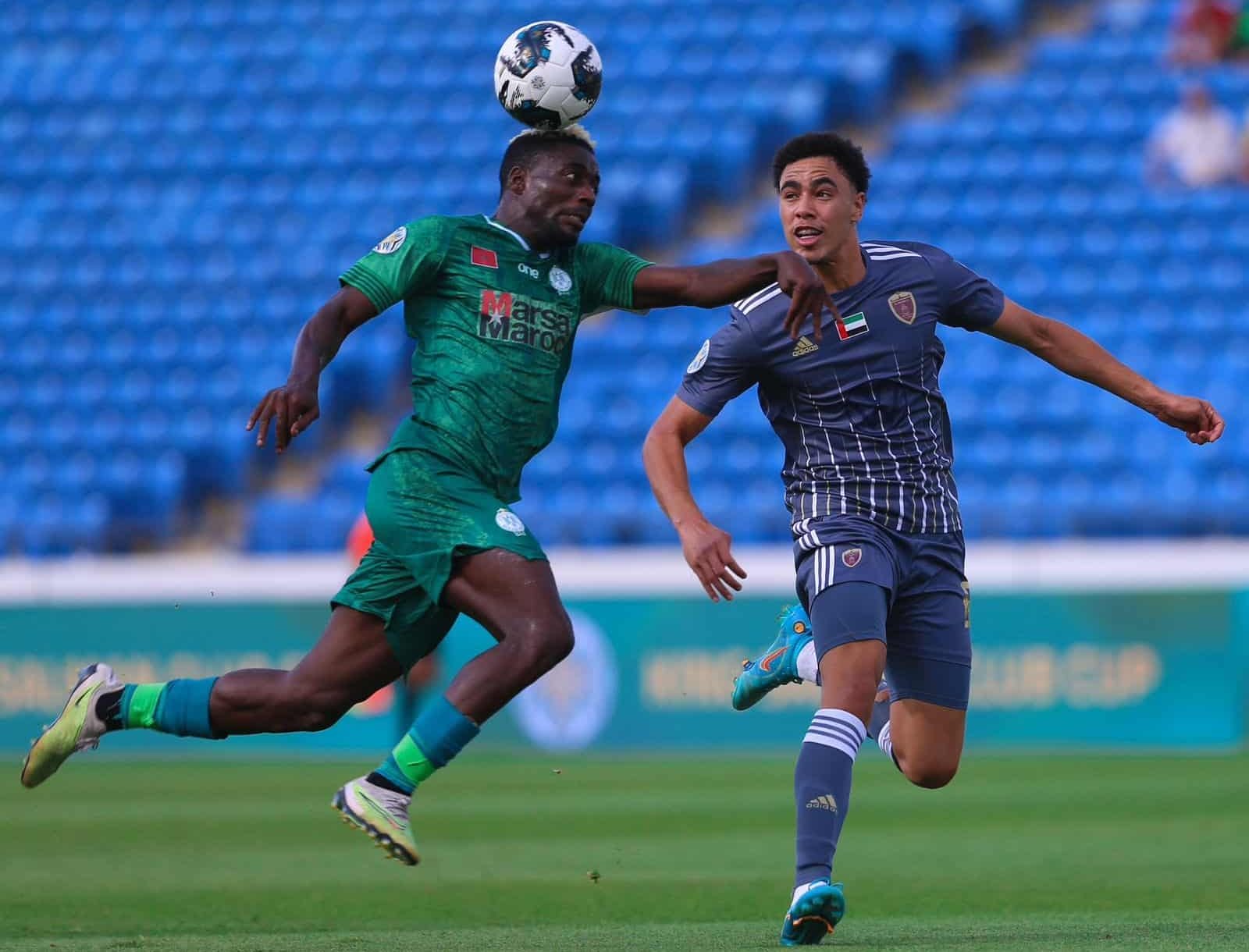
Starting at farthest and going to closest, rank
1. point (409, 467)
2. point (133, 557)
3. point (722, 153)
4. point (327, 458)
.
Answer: point (722, 153) < point (327, 458) < point (133, 557) < point (409, 467)

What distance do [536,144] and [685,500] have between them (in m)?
1.26

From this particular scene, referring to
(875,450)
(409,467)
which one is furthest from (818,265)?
(409,467)

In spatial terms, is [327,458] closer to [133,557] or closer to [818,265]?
[133,557]

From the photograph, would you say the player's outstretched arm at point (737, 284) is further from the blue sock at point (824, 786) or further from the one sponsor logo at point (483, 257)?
the blue sock at point (824, 786)

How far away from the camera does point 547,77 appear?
252 inches

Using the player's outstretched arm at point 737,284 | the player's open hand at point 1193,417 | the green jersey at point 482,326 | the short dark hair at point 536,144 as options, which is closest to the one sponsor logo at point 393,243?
the green jersey at point 482,326

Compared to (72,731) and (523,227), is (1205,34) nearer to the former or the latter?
(523,227)

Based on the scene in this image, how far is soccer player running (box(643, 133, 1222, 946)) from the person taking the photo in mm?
6090

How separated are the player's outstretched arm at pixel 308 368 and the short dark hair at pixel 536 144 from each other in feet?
2.24

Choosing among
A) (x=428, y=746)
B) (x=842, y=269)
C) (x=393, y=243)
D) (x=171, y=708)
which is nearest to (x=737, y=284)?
(x=842, y=269)

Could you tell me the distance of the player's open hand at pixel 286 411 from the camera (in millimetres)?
5543

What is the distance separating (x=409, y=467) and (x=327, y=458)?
41.0 ft

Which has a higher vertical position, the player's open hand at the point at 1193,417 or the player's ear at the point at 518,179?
the player's ear at the point at 518,179

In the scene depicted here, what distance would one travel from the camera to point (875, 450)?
6.17 metres
